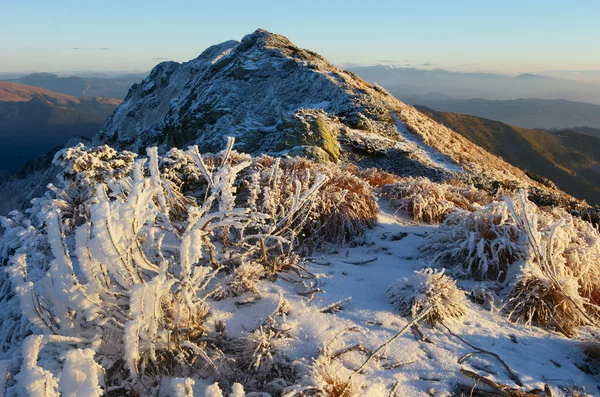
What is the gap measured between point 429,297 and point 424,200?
2.42m

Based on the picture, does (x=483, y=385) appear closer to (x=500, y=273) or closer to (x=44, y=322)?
(x=500, y=273)

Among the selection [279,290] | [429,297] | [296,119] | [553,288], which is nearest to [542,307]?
[553,288]

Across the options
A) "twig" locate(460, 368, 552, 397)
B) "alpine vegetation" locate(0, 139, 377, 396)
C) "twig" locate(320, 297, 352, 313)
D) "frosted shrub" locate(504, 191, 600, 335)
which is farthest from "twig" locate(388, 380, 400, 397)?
"frosted shrub" locate(504, 191, 600, 335)

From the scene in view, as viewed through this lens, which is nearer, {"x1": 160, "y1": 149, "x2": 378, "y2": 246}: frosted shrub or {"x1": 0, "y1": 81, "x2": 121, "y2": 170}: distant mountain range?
{"x1": 160, "y1": 149, "x2": 378, "y2": 246}: frosted shrub

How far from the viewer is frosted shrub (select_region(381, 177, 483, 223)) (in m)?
4.79

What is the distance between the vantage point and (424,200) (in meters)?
4.82

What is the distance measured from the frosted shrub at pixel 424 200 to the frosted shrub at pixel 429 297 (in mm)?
1903

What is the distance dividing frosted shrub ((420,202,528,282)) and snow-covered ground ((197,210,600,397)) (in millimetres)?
547

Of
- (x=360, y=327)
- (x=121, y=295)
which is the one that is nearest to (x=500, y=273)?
(x=360, y=327)

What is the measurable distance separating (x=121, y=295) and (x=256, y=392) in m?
0.85

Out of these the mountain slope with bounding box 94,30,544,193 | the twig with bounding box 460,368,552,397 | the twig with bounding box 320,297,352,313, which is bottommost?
the twig with bounding box 460,368,552,397

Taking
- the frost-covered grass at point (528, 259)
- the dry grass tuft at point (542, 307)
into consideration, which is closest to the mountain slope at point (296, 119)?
the frost-covered grass at point (528, 259)

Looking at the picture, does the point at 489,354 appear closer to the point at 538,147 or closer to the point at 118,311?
the point at 118,311

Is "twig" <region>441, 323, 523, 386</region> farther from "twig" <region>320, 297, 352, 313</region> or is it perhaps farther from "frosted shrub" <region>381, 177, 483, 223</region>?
"frosted shrub" <region>381, 177, 483, 223</region>
